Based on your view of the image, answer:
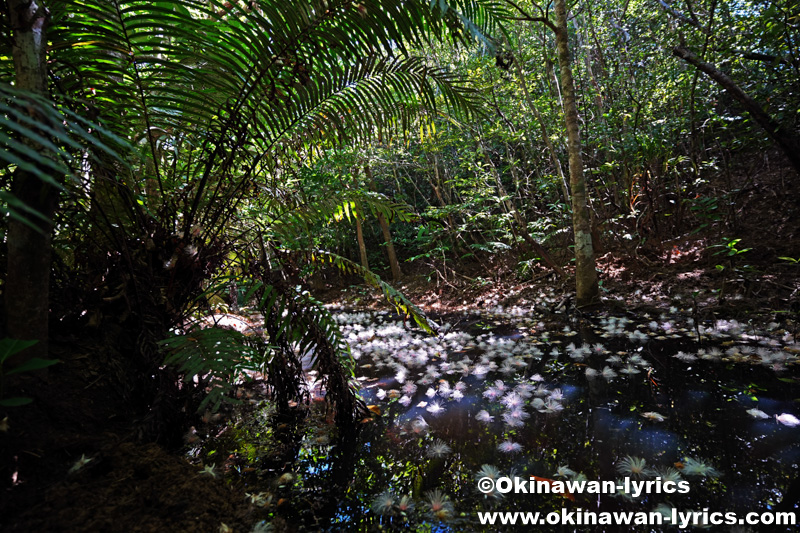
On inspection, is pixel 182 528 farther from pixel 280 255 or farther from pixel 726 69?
pixel 726 69

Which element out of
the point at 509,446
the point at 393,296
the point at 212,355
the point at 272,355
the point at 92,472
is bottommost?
the point at 92,472

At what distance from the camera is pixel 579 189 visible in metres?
4.32

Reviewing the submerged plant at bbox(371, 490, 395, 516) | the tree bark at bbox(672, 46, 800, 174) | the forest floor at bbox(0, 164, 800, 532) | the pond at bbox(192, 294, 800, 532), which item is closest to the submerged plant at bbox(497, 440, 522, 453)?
the pond at bbox(192, 294, 800, 532)

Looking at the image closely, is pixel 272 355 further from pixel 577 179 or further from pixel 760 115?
pixel 760 115

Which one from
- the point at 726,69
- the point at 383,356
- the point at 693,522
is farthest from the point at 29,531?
the point at 726,69

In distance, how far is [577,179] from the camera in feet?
14.2

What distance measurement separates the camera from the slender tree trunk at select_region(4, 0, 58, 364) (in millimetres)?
1090

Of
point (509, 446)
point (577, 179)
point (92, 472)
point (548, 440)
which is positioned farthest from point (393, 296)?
point (577, 179)

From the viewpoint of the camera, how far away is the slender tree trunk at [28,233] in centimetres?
109

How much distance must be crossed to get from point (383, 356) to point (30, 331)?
2.69 metres

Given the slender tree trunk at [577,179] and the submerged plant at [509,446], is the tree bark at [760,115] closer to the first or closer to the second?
the slender tree trunk at [577,179]

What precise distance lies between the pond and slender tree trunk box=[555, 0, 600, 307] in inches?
56.3

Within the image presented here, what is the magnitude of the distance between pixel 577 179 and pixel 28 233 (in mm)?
4682

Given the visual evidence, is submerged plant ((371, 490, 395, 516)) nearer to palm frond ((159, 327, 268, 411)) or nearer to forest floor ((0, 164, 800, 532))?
forest floor ((0, 164, 800, 532))
